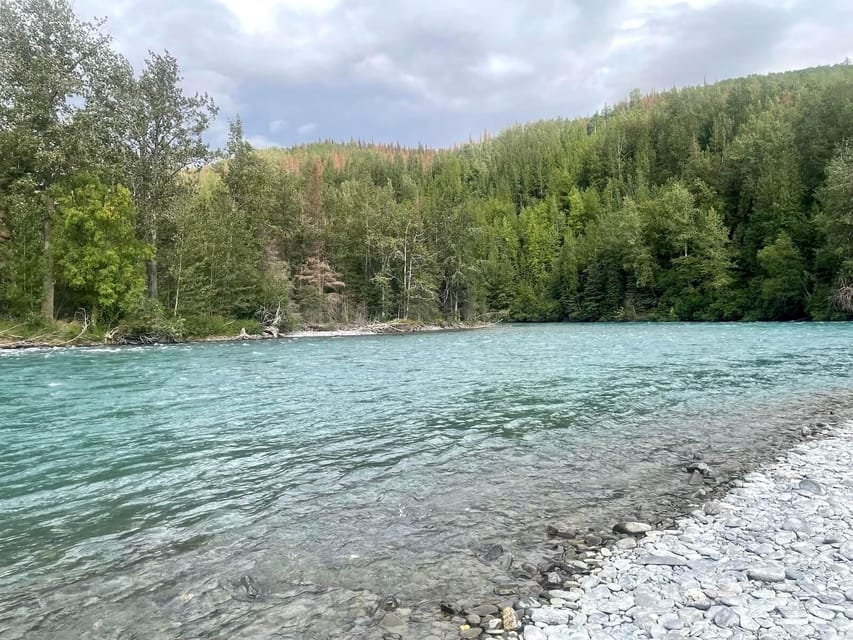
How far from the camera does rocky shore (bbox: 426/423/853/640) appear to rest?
3623mm

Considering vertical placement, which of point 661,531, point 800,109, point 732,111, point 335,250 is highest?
point 732,111

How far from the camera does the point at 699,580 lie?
14.0ft

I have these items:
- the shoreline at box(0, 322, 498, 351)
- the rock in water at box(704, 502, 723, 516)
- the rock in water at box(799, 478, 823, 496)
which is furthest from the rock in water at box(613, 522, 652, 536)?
the shoreline at box(0, 322, 498, 351)

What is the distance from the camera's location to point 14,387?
581 inches

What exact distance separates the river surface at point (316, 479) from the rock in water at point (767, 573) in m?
1.56

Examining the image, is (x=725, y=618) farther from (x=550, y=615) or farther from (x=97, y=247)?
(x=97, y=247)

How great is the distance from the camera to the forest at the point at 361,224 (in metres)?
30.3

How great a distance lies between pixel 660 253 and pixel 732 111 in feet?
153

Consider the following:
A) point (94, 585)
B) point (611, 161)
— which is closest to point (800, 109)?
point (611, 161)

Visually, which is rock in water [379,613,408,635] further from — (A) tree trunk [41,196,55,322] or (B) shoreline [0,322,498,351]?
(A) tree trunk [41,196,55,322]

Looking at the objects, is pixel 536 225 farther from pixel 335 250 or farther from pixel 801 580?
pixel 801 580

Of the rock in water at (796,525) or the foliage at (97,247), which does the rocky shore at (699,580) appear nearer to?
the rock in water at (796,525)

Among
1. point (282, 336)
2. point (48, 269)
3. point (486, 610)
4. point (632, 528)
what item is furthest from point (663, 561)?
point (282, 336)

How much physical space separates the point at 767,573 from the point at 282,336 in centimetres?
3998
